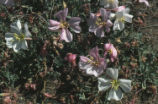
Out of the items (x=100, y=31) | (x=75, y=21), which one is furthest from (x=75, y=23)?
(x=100, y=31)

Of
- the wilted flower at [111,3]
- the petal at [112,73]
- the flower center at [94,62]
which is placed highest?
the wilted flower at [111,3]

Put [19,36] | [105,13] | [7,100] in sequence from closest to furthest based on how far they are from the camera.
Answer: [105,13], [19,36], [7,100]

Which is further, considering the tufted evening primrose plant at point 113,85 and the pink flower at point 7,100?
the pink flower at point 7,100

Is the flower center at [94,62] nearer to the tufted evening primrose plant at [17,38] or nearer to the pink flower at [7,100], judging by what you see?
the tufted evening primrose plant at [17,38]

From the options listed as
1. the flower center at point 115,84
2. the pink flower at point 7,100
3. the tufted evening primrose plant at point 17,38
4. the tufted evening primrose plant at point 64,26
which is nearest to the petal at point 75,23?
the tufted evening primrose plant at point 64,26

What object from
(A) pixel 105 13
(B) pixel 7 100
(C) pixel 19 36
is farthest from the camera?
(B) pixel 7 100

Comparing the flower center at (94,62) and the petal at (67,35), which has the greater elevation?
the petal at (67,35)

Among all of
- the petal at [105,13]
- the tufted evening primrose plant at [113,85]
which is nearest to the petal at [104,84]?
the tufted evening primrose plant at [113,85]

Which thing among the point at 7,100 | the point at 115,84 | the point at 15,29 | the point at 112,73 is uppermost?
the point at 15,29

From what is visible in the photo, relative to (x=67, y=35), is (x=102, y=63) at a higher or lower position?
lower

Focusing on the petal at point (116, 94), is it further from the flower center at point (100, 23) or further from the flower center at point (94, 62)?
the flower center at point (100, 23)

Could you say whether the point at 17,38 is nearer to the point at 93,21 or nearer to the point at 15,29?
the point at 15,29
